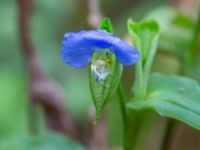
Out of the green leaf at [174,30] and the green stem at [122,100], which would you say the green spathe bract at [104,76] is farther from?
the green leaf at [174,30]

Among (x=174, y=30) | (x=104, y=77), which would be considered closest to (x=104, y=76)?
(x=104, y=77)

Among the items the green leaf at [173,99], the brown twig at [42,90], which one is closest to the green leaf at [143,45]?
the green leaf at [173,99]

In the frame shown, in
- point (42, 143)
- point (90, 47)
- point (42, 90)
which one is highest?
point (90, 47)

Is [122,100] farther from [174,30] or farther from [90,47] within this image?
[174,30]

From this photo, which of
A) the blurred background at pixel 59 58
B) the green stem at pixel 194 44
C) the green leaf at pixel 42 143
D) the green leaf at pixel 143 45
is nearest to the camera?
the green leaf at pixel 143 45

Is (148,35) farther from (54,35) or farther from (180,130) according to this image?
(54,35)

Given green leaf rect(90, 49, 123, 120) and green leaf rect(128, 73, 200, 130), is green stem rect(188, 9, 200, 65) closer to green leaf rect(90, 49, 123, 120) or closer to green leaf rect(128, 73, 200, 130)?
green leaf rect(128, 73, 200, 130)

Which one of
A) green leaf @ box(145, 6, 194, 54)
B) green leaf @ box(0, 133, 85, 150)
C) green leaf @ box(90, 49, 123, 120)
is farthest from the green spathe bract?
green leaf @ box(145, 6, 194, 54)
